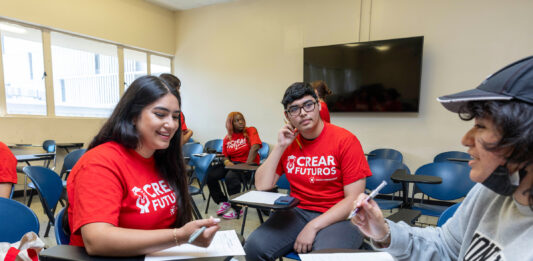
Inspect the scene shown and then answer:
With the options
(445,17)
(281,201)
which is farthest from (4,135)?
(445,17)

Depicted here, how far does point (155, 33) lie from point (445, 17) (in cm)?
524

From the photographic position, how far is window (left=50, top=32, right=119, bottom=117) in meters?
4.51

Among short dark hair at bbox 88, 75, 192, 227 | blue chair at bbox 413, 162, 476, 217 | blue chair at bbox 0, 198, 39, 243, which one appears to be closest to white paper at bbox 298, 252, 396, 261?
short dark hair at bbox 88, 75, 192, 227

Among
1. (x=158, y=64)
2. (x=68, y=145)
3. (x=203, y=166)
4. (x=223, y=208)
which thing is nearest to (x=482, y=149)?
(x=203, y=166)

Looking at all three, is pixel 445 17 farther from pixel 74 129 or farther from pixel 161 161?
pixel 74 129

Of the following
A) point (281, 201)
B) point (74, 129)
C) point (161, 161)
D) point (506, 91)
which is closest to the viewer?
point (506, 91)

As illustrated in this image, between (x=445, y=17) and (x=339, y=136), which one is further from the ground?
(x=445, y=17)

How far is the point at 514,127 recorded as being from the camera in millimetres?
524

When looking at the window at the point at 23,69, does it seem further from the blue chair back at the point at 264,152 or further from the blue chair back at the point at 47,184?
the blue chair back at the point at 264,152

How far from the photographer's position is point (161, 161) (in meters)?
1.24

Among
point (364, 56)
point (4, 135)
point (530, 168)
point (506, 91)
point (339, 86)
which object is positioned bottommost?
point (4, 135)

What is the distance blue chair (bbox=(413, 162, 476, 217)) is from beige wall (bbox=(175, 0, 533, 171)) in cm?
148

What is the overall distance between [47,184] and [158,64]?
15.0ft

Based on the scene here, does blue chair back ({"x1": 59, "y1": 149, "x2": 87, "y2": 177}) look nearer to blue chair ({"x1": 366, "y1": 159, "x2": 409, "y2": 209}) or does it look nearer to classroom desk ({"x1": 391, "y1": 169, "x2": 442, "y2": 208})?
blue chair ({"x1": 366, "y1": 159, "x2": 409, "y2": 209})
